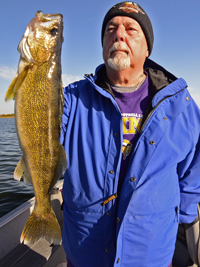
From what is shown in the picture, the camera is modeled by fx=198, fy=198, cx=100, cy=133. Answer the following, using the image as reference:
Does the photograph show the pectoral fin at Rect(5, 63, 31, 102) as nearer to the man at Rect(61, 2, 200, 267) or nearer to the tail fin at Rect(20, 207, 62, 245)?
the man at Rect(61, 2, 200, 267)

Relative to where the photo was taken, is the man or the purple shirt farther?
the purple shirt

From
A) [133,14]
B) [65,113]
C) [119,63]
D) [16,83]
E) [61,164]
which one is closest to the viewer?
[16,83]

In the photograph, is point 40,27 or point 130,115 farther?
point 130,115

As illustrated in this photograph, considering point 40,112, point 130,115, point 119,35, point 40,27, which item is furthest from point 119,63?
point 40,112

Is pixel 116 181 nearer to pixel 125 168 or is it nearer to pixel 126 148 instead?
pixel 125 168

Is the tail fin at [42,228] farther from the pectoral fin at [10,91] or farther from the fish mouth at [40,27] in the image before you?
the fish mouth at [40,27]

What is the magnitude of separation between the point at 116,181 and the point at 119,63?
128 cm

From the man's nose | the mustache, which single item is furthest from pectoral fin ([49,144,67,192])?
the man's nose

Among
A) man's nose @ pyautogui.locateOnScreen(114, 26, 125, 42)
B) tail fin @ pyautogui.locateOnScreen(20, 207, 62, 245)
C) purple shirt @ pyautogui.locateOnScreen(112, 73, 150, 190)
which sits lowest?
tail fin @ pyautogui.locateOnScreen(20, 207, 62, 245)

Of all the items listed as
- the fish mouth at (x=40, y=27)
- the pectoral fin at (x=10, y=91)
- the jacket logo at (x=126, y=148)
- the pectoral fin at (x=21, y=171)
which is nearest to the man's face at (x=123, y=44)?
the fish mouth at (x=40, y=27)

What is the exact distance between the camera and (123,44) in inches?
89.4

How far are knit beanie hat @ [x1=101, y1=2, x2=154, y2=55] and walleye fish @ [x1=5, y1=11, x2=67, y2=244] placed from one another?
891 mm

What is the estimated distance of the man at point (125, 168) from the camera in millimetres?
1906

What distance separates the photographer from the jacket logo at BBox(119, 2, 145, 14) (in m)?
2.45
